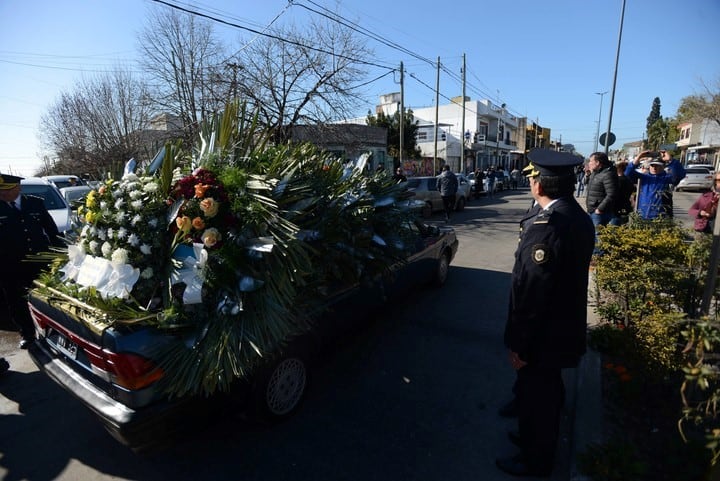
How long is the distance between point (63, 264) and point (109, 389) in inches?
56.4

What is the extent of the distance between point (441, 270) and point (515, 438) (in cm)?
353

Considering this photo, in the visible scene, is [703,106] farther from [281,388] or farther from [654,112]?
[654,112]

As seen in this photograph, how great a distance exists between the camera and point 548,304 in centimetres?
221

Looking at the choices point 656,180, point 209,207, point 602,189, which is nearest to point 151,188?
point 209,207

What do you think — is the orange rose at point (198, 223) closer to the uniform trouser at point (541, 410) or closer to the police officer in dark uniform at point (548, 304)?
the police officer in dark uniform at point (548, 304)

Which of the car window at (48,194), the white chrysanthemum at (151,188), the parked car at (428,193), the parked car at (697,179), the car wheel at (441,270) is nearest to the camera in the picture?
the white chrysanthemum at (151,188)

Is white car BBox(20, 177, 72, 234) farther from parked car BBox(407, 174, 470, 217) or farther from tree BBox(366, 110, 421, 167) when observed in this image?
tree BBox(366, 110, 421, 167)

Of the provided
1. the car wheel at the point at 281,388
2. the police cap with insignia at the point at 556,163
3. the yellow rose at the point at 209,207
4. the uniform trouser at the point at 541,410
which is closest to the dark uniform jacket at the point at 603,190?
the police cap with insignia at the point at 556,163

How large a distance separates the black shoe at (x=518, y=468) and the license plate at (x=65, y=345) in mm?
3049

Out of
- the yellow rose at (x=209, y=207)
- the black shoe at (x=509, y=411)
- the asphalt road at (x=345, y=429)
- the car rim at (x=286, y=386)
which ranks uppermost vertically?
the yellow rose at (x=209, y=207)

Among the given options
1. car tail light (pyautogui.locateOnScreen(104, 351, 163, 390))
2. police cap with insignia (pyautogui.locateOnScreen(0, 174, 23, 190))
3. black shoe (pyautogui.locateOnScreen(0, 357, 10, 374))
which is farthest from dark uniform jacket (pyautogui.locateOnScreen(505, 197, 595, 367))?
police cap with insignia (pyautogui.locateOnScreen(0, 174, 23, 190))

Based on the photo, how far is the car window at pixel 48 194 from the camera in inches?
314

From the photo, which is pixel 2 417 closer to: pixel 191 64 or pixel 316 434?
pixel 316 434

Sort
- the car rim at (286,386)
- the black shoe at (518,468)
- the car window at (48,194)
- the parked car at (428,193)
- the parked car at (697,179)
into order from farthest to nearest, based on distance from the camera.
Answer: the parked car at (697,179) < the parked car at (428,193) < the car window at (48,194) < the car rim at (286,386) < the black shoe at (518,468)
